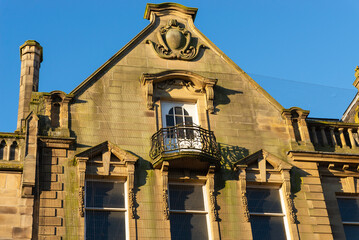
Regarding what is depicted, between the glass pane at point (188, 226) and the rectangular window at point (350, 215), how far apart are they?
467 centimetres

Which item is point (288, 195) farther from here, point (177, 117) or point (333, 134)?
point (177, 117)

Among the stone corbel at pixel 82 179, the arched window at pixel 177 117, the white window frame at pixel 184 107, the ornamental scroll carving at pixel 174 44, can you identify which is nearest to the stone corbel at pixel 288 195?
the white window frame at pixel 184 107

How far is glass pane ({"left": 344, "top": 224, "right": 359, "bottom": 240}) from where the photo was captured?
20.8 meters

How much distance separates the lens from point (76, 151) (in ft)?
66.1

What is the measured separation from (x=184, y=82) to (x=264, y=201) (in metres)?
4.91

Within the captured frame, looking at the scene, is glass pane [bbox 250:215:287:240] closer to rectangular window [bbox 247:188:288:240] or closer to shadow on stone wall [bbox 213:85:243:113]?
rectangular window [bbox 247:188:288:240]

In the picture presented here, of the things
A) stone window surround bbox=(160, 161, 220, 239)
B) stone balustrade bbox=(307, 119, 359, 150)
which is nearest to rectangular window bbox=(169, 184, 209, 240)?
stone window surround bbox=(160, 161, 220, 239)

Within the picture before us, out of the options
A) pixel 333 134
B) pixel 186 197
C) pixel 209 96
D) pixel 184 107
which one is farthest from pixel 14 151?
pixel 333 134

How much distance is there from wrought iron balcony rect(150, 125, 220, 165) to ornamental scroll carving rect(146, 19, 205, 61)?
126 inches

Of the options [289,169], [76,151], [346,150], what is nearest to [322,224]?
[289,169]

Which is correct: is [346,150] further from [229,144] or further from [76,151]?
[76,151]

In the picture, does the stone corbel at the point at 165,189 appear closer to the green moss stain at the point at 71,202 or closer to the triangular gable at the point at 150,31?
the green moss stain at the point at 71,202

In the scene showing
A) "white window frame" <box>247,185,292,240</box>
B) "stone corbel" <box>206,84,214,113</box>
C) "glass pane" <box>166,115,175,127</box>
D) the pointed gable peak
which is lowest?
"white window frame" <box>247,185,292,240</box>

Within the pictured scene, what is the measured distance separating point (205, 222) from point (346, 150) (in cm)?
598
